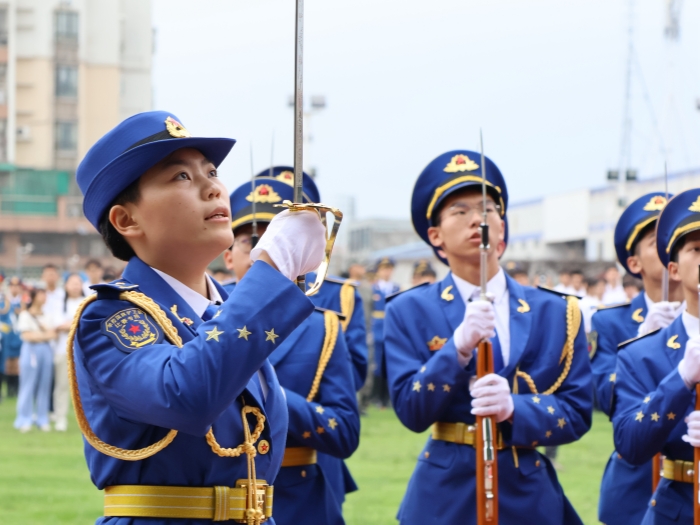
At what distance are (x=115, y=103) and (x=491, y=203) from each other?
51.1 m

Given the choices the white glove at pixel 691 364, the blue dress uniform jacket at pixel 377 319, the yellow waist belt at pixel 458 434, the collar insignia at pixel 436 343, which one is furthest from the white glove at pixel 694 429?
the blue dress uniform jacket at pixel 377 319

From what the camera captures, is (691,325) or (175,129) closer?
(175,129)

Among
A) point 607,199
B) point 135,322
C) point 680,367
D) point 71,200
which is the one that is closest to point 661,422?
point 680,367

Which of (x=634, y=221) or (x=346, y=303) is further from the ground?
(x=634, y=221)

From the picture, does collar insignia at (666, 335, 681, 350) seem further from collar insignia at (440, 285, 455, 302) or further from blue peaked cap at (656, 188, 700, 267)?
collar insignia at (440, 285, 455, 302)

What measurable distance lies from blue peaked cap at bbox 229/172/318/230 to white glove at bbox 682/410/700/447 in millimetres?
2177

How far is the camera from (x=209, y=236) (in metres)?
2.87

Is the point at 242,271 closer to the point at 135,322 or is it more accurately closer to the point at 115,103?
the point at 135,322

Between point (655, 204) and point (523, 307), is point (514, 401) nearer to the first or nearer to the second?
point (523, 307)

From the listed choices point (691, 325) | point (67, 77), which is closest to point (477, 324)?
point (691, 325)

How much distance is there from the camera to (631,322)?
20.2ft

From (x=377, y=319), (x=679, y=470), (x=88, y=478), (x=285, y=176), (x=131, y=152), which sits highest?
(x=131, y=152)

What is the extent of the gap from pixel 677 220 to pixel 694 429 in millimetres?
1006

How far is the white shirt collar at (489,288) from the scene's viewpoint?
4666 mm
